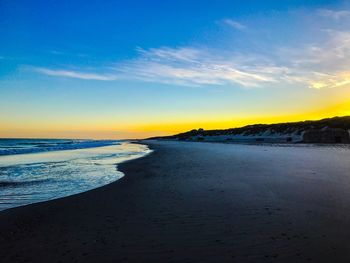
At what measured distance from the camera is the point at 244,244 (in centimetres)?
509

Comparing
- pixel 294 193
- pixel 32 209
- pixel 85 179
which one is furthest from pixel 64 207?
pixel 294 193

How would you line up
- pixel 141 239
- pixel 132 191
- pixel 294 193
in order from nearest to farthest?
pixel 141 239 < pixel 294 193 < pixel 132 191

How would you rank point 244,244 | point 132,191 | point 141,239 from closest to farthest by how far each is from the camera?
1. point 244,244
2. point 141,239
3. point 132,191

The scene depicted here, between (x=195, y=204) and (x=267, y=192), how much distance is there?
2674 millimetres

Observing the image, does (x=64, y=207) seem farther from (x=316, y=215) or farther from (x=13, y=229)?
(x=316, y=215)

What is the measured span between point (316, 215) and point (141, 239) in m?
3.88

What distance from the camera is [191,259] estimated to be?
4582 millimetres

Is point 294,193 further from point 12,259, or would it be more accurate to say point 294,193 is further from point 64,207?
point 12,259

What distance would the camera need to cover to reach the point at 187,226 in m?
6.15

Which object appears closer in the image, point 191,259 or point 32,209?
point 191,259

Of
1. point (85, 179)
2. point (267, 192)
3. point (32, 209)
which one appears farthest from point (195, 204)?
point (85, 179)

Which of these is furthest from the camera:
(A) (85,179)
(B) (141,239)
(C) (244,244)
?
(A) (85,179)

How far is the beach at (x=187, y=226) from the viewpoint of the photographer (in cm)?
478

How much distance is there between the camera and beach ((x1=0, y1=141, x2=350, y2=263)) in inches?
188
